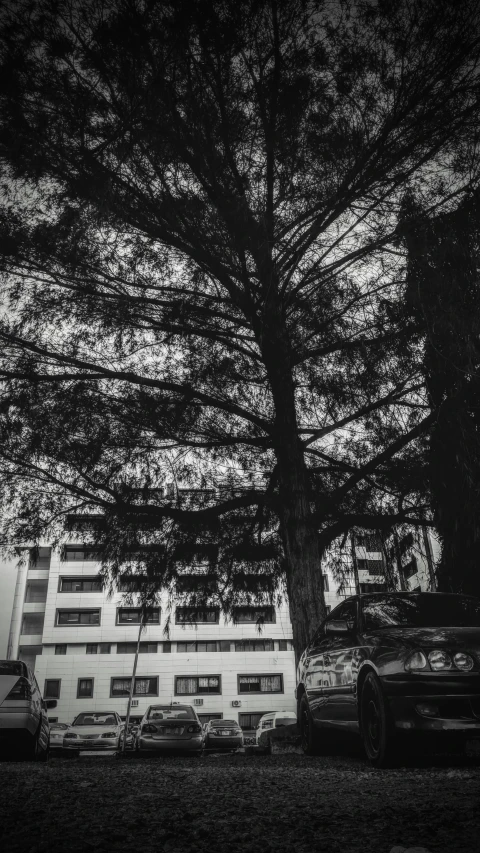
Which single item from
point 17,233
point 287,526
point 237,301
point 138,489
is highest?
point 17,233

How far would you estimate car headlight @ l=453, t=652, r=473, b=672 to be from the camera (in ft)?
12.5

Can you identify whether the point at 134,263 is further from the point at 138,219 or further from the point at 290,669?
the point at 290,669

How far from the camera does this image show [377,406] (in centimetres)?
669

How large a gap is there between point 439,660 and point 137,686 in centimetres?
3370

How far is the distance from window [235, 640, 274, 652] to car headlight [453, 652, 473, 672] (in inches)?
1334

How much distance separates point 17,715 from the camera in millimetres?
5688

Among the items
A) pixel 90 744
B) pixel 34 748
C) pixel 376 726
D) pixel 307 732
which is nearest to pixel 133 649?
pixel 90 744

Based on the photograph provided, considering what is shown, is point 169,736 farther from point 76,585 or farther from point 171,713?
point 76,585

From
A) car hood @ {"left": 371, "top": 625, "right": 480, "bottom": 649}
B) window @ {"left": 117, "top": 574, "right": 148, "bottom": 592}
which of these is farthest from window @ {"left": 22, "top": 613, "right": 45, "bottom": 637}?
car hood @ {"left": 371, "top": 625, "right": 480, "bottom": 649}

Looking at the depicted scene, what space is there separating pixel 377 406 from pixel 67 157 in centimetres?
401

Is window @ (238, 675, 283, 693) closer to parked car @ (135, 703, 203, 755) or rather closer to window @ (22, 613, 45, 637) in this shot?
window @ (22, 613, 45, 637)

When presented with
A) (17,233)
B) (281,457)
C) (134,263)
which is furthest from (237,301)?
(17,233)

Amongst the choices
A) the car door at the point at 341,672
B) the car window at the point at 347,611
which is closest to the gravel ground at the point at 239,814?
the car door at the point at 341,672

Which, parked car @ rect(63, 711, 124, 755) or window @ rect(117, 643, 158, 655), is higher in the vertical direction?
window @ rect(117, 643, 158, 655)
